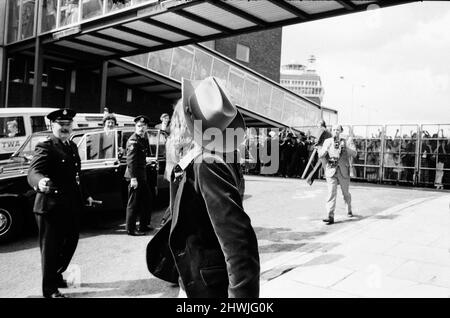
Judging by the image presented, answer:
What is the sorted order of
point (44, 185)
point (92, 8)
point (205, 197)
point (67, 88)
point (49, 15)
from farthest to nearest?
point (67, 88)
point (49, 15)
point (92, 8)
point (44, 185)
point (205, 197)

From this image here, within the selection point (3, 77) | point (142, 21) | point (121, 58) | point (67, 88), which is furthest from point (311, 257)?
point (67, 88)

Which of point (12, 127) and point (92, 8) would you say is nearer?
point (12, 127)

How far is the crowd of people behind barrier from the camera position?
14.2 metres

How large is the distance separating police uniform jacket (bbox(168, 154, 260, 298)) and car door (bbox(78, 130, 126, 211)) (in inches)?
225

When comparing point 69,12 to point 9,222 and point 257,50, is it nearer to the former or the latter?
point 9,222

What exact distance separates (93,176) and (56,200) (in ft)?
10.5

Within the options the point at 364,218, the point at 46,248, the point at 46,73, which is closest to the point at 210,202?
the point at 46,248

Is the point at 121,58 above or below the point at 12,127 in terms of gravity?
above

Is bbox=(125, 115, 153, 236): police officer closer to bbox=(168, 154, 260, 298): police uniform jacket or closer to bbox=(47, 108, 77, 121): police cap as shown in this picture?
bbox=(47, 108, 77, 121): police cap

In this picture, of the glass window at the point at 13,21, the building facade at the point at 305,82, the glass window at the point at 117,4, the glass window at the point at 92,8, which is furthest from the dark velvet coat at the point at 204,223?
the building facade at the point at 305,82

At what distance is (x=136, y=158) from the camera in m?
7.04

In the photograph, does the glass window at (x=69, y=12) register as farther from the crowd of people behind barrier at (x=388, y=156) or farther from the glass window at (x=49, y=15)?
the crowd of people behind barrier at (x=388, y=156)

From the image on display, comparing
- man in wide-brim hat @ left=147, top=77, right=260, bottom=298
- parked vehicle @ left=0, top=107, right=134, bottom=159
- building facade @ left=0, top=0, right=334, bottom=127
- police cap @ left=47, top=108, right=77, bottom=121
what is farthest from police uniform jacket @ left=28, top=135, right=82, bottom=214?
building facade @ left=0, top=0, right=334, bottom=127
